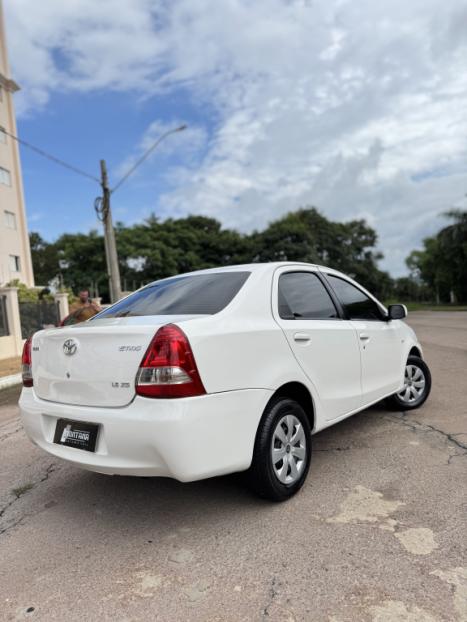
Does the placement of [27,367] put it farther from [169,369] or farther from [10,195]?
[10,195]

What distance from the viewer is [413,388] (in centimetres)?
533

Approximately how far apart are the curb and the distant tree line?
30.4 meters

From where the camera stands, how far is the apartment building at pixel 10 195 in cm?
2594

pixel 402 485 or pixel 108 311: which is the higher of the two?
pixel 108 311

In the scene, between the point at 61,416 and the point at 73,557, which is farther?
the point at 61,416

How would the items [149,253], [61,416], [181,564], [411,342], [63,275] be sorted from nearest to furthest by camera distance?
[181,564], [61,416], [411,342], [149,253], [63,275]

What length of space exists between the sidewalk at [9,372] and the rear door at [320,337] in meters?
7.60

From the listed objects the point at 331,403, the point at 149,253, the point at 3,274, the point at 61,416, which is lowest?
the point at 331,403

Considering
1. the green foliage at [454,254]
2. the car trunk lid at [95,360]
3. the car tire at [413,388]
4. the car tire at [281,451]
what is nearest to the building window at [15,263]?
the car tire at [413,388]

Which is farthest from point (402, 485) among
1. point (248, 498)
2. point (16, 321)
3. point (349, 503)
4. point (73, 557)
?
point (16, 321)

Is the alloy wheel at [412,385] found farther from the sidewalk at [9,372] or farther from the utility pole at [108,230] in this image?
the utility pole at [108,230]

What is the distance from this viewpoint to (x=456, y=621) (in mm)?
2010

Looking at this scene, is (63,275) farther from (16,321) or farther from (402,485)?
(402,485)

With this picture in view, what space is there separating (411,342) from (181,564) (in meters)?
3.59
